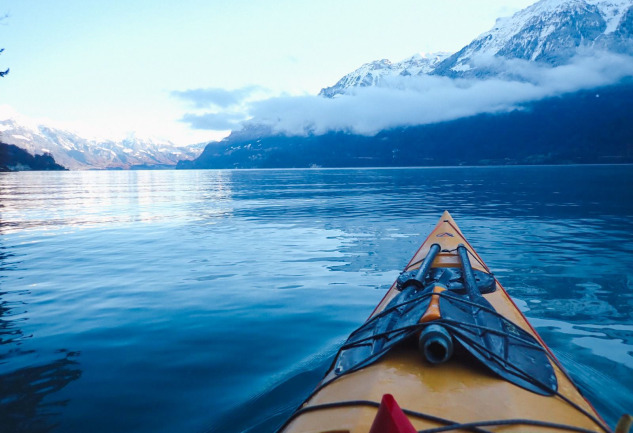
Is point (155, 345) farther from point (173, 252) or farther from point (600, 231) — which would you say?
point (600, 231)

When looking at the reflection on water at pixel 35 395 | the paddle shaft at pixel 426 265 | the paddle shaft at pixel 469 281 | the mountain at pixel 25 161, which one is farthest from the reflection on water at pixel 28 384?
the mountain at pixel 25 161

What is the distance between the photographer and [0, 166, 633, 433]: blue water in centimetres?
573

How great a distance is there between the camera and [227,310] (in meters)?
9.46

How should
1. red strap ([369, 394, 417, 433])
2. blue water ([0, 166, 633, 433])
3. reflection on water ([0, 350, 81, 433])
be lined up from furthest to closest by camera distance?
blue water ([0, 166, 633, 433]) < reflection on water ([0, 350, 81, 433]) < red strap ([369, 394, 417, 433])

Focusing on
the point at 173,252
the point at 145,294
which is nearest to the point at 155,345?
the point at 145,294

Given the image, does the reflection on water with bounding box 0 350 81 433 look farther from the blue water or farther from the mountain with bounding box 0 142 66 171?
the mountain with bounding box 0 142 66 171

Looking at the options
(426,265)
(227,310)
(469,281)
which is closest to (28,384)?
(227,310)

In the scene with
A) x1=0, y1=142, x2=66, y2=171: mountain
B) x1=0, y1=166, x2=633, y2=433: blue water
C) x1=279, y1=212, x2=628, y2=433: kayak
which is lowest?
x1=0, y1=166, x2=633, y2=433: blue water

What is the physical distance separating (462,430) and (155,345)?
20.3 feet

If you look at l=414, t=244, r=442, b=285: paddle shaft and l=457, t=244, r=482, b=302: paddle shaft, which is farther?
l=414, t=244, r=442, b=285: paddle shaft

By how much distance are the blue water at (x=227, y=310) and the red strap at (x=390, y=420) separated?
3218 millimetres

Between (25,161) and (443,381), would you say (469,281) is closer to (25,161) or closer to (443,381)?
(443,381)

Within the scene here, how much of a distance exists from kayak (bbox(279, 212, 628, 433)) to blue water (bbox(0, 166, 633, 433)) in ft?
5.84

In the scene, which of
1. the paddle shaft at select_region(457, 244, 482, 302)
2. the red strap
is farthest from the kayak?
the paddle shaft at select_region(457, 244, 482, 302)
